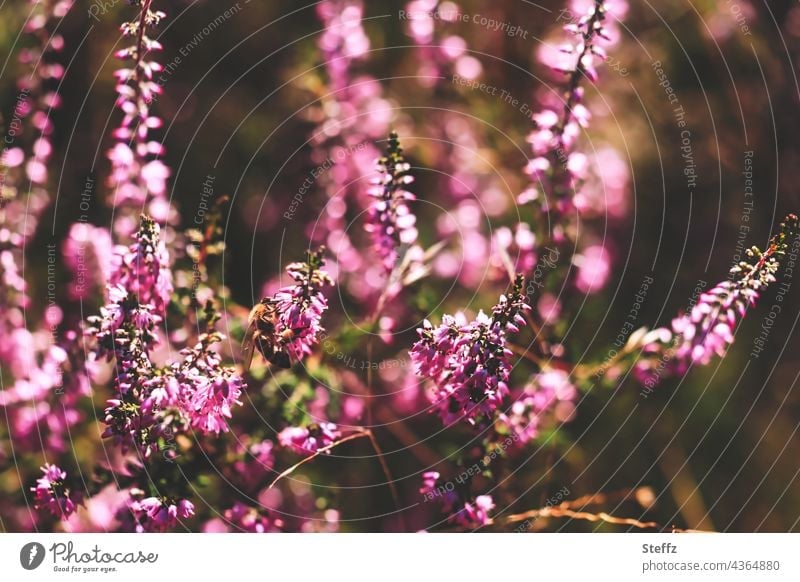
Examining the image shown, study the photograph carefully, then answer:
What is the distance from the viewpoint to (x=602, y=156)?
2.16 metres

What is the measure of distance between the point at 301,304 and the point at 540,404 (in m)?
0.65

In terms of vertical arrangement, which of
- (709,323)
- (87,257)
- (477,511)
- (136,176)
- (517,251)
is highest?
(136,176)

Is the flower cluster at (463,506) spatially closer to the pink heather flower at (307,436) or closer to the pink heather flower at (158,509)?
the pink heather flower at (307,436)

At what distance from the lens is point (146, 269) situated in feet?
4.72

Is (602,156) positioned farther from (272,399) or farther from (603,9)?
(272,399)

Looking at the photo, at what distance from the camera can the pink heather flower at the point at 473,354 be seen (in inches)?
53.4

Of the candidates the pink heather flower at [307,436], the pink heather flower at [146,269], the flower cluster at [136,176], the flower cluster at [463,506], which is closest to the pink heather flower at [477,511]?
the flower cluster at [463,506]

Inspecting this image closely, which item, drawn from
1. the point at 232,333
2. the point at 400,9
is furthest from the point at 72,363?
the point at 400,9

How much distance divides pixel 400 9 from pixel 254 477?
140cm

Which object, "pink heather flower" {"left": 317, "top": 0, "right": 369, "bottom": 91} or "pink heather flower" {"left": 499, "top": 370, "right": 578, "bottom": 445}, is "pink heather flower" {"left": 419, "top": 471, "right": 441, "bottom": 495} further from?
"pink heather flower" {"left": 317, "top": 0, "right": 369, "bottom": 91}

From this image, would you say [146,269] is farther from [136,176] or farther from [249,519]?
[249,519]

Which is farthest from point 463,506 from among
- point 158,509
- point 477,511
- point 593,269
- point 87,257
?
point 87,257

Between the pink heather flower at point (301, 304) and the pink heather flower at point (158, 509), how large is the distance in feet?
1.31
